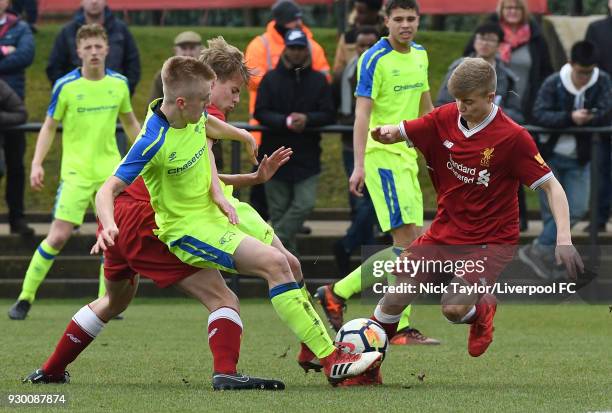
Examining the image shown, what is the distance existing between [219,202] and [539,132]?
6.69m

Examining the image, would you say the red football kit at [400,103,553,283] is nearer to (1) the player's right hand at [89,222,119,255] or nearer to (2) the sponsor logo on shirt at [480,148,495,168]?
(2) the sponsor logo on shirt at [480,148,495,168]

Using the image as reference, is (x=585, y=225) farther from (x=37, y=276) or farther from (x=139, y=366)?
(x=139, y=366)

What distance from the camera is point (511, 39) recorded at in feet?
45.5

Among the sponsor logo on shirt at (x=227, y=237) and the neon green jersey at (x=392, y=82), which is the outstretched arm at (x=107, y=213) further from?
the neon green jersey at (x=392, y=82)

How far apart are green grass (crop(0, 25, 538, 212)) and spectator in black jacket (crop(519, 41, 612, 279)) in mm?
3093

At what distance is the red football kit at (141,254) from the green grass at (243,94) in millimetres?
9164

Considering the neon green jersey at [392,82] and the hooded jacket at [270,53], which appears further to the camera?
the hooded jacket at [270,53]

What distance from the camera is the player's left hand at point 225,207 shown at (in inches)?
286

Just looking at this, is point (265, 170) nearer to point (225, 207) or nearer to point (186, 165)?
point (225, 207)

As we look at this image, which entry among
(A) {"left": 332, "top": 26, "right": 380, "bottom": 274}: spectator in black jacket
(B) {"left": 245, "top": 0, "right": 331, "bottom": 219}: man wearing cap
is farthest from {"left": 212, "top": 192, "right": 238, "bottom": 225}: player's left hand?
(B) {"left": 245, "top": 0, "right": 331, "bottom": 219}: man wearing cap

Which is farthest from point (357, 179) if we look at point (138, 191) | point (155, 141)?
point (155, 141)

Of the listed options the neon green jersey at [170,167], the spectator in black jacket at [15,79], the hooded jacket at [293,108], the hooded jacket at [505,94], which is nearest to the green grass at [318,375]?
the neon green jersey at [170,167]

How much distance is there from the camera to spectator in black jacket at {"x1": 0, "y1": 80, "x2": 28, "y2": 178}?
1339 centimetres

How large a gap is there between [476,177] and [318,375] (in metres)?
1.46
